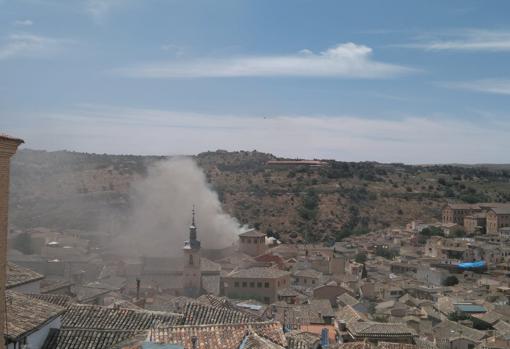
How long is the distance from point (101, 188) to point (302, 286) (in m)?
44.3

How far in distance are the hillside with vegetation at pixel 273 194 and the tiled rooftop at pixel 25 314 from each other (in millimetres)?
49821

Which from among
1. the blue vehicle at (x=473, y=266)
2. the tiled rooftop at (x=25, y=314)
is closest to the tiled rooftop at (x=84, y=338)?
the tiled rooftop at (x=25, y=314)

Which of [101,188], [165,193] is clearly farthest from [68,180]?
[165,193]

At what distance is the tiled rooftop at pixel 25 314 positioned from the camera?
933 centimetres

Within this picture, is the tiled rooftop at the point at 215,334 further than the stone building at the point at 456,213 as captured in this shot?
No

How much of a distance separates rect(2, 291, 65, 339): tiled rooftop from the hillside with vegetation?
49.8 meters

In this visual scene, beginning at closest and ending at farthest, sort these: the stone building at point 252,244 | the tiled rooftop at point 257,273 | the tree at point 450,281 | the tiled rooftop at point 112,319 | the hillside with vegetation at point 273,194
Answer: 1. the tiled rooftop at point 112,319
2. the tiled rooftop at point 257,273
3. the tree at point 450,281
4. the stone building at point 252,244
5. the hillside with vegetation at point 273,194

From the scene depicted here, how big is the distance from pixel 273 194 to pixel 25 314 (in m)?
68.4

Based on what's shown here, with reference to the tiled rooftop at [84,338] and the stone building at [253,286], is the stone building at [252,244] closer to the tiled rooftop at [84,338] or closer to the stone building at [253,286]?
the stone building at [253,286]

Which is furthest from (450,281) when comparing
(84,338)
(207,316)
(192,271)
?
(84,338)

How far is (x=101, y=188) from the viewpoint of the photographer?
3088 inches

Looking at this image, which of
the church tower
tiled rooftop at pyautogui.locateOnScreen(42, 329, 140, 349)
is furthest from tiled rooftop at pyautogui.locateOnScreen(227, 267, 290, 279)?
tiled rooftop at pyautogui.locateOnScreen(42, 329, 140, 349)

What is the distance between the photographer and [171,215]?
5741 centimetres

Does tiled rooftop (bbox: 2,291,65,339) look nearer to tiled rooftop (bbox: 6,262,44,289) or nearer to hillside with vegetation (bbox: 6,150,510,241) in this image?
tiled rooftop (bbox: 6,262,44,289)
